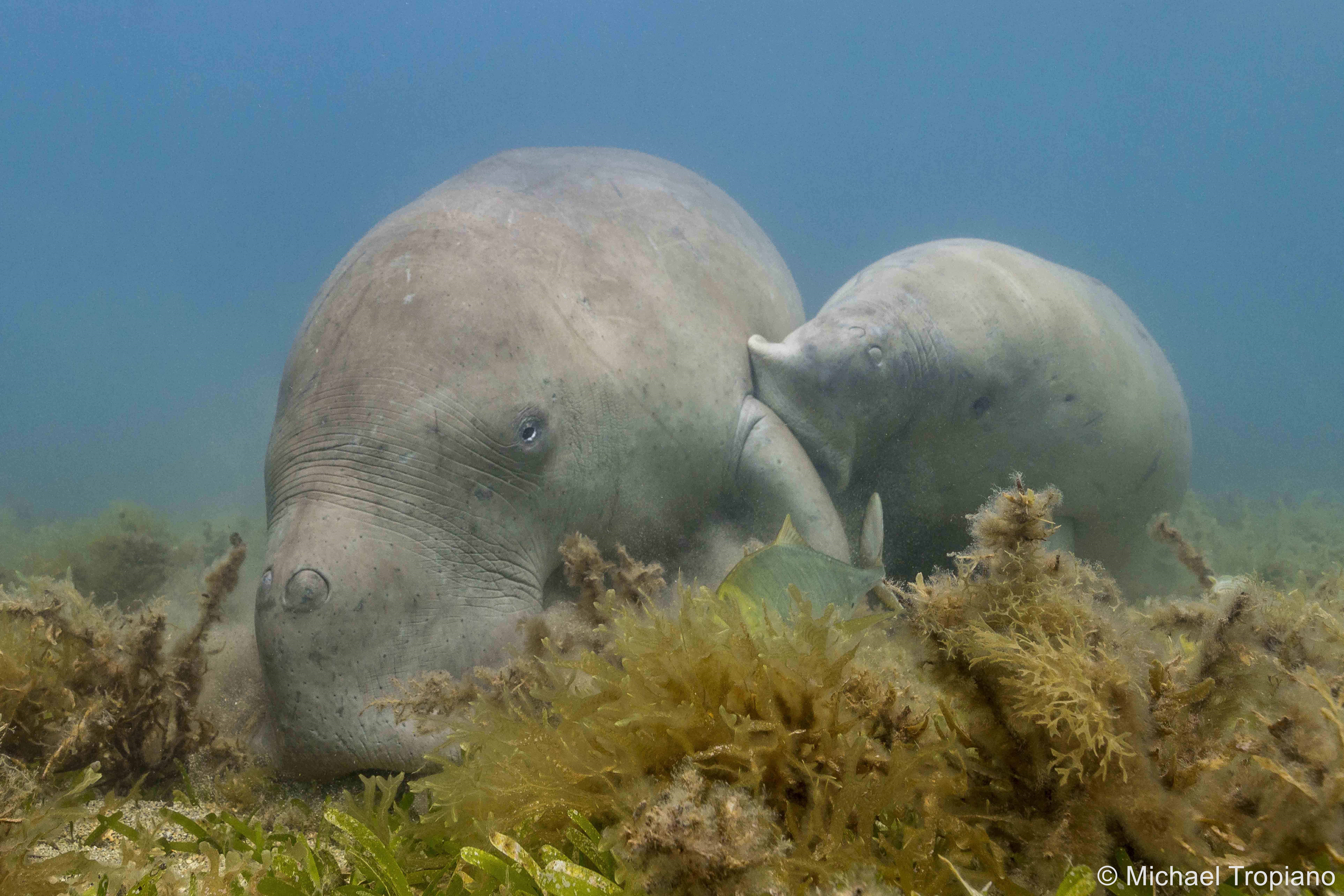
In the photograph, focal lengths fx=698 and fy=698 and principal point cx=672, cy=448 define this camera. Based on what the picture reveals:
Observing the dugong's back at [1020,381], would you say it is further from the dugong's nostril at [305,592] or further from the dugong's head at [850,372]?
the dugong's nostril at [305,592]

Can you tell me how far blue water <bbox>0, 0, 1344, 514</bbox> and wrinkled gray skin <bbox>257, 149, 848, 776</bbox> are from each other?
257ft

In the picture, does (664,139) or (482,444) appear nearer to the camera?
(482,444)

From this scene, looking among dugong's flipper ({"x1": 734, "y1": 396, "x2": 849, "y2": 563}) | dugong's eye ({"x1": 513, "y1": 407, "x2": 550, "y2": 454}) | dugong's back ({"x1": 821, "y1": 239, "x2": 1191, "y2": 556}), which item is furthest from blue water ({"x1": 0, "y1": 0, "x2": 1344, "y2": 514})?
dugong's eye ({"x1": 513, "y1": 407, "x2": 550, "y2": 454})

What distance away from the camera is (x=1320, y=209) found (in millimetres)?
94500

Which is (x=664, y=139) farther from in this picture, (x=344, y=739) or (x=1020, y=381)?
(x=344, y=739)

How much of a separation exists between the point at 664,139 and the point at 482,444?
11273cm

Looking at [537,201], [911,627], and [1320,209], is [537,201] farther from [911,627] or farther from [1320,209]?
[1320,209]

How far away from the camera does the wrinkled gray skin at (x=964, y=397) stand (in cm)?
406

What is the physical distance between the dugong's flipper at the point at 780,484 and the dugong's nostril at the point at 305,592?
2.08 meters

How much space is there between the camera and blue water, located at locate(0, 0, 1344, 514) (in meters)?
86.8

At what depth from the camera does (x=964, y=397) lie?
4.27m

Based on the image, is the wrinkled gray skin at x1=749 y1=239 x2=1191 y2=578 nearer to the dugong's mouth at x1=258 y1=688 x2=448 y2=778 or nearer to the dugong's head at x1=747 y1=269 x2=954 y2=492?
the dugong's head at x1=747 y1=269 x2=954 y2=492

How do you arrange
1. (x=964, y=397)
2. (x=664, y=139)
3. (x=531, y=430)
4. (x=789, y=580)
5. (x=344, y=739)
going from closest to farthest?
(x=789, y=580), (x=344, y=739), (x=531, y=430), (x=964, y=397), (x=664, y=139)

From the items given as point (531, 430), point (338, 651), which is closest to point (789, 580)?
point (531, 430)
